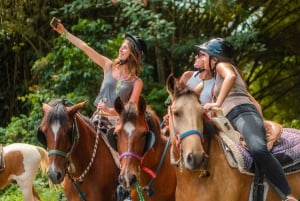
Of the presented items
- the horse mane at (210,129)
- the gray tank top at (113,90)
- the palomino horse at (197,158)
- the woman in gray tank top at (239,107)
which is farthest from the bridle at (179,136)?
the gray tank top at (113,90)

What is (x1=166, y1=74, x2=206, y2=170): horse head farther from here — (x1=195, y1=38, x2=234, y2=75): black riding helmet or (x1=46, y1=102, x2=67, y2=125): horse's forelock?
(x1=46, y1=102, x2=67, y2=125): horse's forelock

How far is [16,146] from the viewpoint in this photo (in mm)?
11445

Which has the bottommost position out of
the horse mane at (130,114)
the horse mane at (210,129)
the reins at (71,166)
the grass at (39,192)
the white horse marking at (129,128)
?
the grass at (39,192)

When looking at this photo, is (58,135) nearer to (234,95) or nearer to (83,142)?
(83,142)

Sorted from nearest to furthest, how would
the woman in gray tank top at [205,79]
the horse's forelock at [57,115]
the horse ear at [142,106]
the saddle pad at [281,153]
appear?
the saddle pad at [281,153] < the horse ear at [142,106] < the horse's forelock at [57,115] < the woman in gray tank top at [205,79]

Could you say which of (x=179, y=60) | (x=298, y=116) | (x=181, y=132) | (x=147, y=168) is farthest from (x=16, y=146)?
(x=298, y=116)

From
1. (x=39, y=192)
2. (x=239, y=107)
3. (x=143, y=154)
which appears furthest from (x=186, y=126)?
(x=39, y=192)

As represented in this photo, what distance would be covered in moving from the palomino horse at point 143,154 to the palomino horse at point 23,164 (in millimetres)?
5079

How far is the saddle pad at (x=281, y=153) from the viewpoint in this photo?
5.96 meters

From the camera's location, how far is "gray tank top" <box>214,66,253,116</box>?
6.36 meters

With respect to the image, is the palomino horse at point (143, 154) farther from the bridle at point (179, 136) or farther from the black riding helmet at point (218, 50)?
the black riding helmet at point (218, 50)

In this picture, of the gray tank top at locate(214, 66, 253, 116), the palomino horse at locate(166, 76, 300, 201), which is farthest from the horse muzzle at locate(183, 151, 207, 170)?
the gray tank top at locate(214, 66, 253, 116)

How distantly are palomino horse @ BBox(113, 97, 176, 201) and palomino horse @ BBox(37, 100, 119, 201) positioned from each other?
15.8 inches

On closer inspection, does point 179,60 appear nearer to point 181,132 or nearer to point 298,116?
point 298,116
